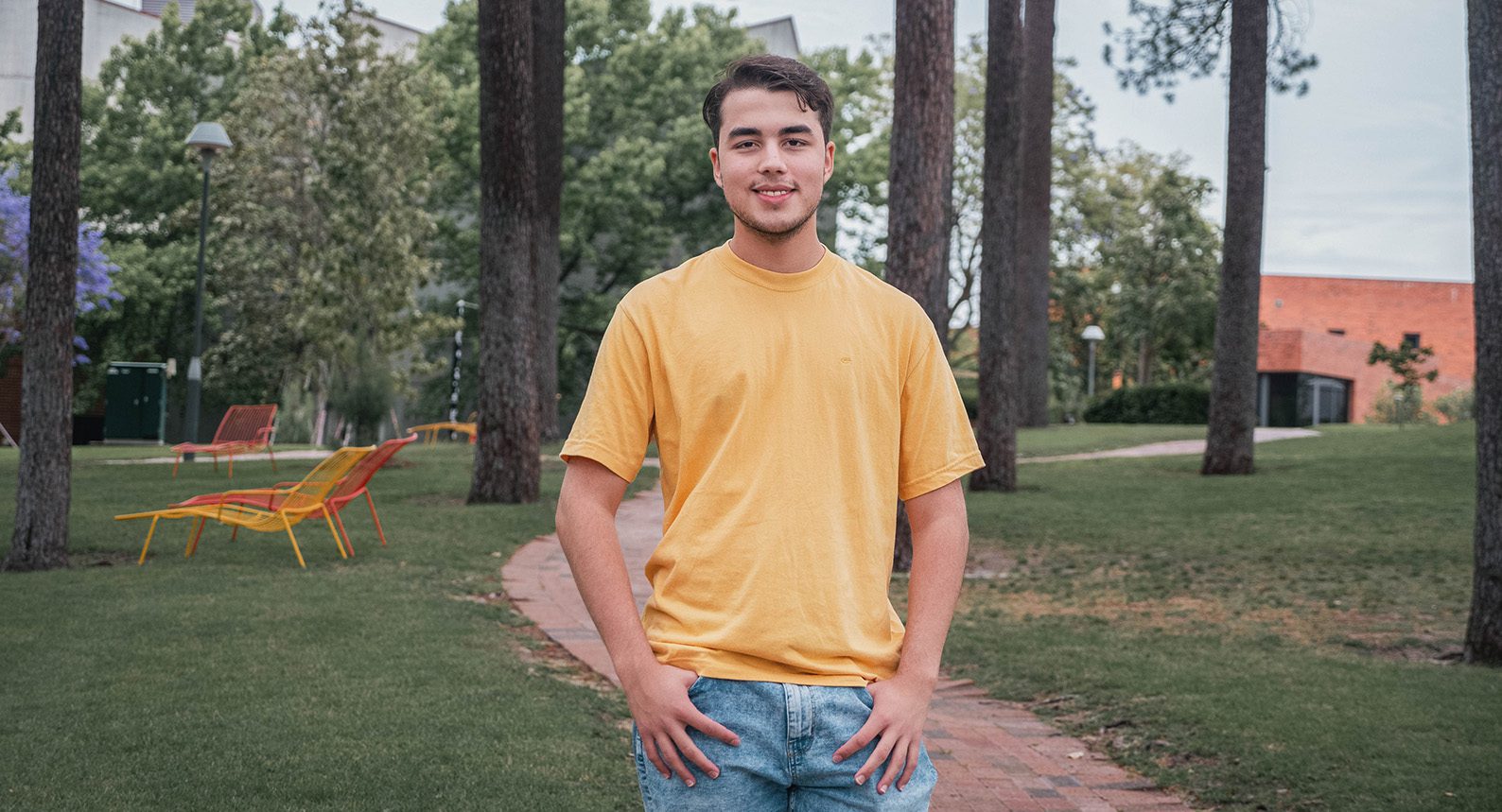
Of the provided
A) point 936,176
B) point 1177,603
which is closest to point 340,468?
point 936,176

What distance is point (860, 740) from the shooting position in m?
1.83

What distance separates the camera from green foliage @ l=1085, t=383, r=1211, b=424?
117ft

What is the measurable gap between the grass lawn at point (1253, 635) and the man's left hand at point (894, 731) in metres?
3.26

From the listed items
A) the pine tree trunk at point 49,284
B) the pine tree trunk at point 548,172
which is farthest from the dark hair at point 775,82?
the pine tree trunk at point 548,172

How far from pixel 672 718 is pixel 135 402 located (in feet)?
108

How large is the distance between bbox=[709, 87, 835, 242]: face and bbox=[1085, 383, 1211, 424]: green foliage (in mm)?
34787

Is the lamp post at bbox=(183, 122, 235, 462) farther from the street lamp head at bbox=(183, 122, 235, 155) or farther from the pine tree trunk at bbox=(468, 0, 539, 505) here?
the pine tree trunk at bbox=(468, 0, 539, 505)

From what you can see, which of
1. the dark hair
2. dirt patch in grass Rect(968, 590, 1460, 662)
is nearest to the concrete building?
dirt patch in grass Rect(968, 590, 1460, 662)

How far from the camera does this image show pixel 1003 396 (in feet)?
54.3

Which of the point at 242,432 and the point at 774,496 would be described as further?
the point at 242,432

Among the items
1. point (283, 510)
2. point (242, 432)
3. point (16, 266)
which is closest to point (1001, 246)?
point (283, 510)

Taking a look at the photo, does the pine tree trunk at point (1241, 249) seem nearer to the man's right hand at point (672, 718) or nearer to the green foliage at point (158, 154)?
the man's right hand at point (672, 718)

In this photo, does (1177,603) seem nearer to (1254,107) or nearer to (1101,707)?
(1101,707)

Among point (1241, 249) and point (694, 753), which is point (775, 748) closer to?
point (694, 753)
